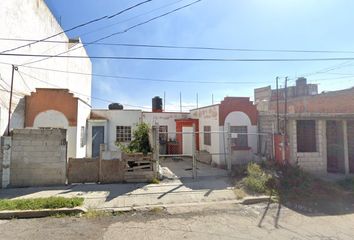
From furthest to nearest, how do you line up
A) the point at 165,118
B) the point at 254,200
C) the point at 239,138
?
the point at 165,118 → the point at 239,138 → the point at 254,200

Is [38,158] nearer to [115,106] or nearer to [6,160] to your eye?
[6,160]

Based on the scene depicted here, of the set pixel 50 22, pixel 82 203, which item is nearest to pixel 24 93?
pixel 50 22

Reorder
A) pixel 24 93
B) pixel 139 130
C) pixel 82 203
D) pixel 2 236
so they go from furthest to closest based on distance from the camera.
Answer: pixel 24 93 < pixel 139 130 < pixel 82 203 < pixel 2 236

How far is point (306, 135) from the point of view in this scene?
13.0m

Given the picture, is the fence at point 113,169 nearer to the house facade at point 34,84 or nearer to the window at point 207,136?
the house facade at point 34,84

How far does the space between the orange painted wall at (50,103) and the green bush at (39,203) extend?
642 centimetres

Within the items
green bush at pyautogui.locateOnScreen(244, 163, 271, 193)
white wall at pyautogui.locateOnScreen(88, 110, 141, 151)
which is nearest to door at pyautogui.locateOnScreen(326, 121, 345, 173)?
green bush at pyautogui.locateOnScreen(244, 163, 271, 193)

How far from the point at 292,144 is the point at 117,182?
28.7 feet

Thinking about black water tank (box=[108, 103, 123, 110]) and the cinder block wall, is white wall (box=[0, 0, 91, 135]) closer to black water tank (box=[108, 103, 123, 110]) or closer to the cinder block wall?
the cinder block wall

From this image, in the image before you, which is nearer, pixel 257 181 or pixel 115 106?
pixel 257 181

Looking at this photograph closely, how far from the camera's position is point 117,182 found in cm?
1038

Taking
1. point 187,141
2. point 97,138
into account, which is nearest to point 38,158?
point 97,138

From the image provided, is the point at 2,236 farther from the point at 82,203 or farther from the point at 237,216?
the point at 237,216

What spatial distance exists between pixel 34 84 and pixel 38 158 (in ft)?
19.0
